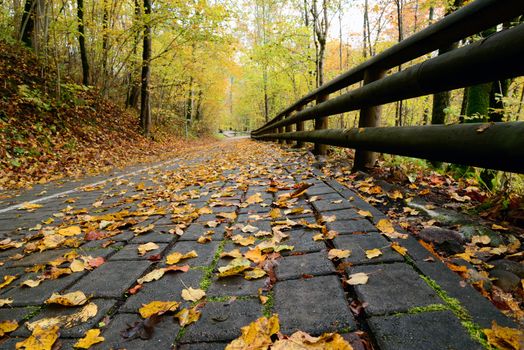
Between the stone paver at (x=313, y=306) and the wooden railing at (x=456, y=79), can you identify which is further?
the wooden railing at (x=456, y=79)

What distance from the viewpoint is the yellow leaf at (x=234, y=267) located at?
1.51 meters

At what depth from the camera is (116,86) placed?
16.9 metres

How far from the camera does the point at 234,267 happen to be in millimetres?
1550

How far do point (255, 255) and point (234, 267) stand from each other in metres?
0.18

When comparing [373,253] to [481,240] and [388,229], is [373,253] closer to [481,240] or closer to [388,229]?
[388,229]

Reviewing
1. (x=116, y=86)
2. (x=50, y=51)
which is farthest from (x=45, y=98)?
(x=116, y=86)

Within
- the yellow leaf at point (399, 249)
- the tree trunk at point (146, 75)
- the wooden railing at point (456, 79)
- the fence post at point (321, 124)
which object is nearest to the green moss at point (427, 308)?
the yellow leaf at point (399, 249)

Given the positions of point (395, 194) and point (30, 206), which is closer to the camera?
point (395, 194)

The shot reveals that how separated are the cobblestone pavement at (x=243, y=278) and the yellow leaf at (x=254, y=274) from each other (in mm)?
23

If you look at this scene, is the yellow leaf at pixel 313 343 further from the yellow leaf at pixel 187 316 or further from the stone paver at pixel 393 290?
the yellow leaf at pixel 187 316

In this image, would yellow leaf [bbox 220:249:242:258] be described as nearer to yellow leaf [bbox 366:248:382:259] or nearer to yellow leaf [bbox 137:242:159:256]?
yellow leaf [bbox 137:242:159:256]

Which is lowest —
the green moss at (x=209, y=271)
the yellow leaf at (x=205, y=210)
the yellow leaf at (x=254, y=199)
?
the green moss at (x=209, y=271)

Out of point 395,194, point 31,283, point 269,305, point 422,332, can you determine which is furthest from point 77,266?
point 395,194

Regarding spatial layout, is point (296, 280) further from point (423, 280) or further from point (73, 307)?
point (73, 307)
